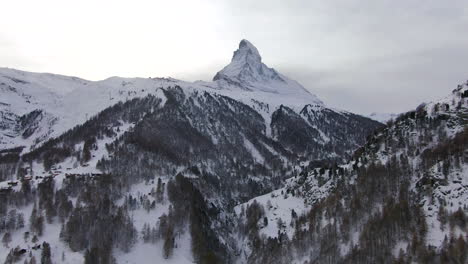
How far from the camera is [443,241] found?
198 meters

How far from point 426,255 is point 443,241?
9.00m

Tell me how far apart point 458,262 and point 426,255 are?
11511mm

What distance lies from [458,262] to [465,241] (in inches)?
377

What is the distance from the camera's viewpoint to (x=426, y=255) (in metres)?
197

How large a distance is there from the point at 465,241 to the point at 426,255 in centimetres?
1548

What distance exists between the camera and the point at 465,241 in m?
195

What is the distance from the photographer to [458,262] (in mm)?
190250
